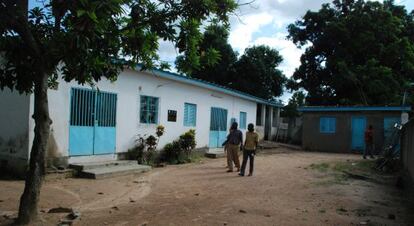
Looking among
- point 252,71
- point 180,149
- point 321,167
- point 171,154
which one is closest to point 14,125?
point 171,154

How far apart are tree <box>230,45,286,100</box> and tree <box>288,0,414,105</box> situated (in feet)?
8.55

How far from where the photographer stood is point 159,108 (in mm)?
17281

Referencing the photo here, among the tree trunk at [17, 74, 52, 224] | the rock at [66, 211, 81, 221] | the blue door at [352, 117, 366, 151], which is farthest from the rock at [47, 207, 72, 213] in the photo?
the blue door at [352, 117, 366, 151]

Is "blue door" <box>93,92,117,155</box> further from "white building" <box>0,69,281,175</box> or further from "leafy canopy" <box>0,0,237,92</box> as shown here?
"leafy canopy" <box>0,0,237,92</box>

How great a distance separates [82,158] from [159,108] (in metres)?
4.60

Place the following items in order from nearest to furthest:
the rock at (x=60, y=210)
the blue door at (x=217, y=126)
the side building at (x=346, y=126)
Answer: the rock at (x=60, y=210), the blue door at (x=217, y=126), the side building at (x=346, y=126)

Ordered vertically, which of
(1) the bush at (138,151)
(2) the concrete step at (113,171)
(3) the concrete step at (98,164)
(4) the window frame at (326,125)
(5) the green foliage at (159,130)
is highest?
(4) the window frame at (326,125)

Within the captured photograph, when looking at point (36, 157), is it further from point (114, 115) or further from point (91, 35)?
point (114, 115)

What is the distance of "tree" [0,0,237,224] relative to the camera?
5648 millimetres

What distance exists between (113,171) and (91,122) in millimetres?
1832

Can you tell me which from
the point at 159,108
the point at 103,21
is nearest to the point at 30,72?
the point at 103,21

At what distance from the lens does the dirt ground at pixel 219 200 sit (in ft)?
25.0

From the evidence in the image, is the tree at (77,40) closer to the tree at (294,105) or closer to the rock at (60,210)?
the rock at (60,210)

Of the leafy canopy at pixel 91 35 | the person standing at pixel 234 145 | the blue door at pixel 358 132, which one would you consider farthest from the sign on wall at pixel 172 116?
the blue door at pixel 358 132
